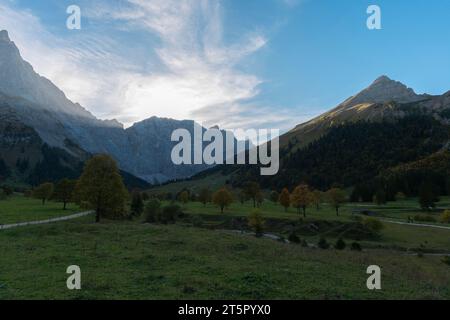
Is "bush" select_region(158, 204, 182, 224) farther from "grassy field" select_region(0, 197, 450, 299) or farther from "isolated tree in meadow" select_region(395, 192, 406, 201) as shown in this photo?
"isolated tree in meadow" select_region(395, 192, 406, 201)

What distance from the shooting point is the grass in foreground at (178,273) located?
71.1 ft

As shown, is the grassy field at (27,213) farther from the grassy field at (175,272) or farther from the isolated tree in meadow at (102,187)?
the grassy field at (175,272)

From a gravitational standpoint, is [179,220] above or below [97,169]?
below

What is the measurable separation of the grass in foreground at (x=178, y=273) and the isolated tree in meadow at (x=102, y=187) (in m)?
29.7

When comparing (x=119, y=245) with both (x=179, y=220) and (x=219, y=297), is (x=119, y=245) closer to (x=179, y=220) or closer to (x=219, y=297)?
(x=219, y=297)

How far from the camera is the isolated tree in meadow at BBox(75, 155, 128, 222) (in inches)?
2896

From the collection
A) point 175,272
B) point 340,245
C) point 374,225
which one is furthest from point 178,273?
point 374,225

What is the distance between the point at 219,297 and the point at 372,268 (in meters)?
18.6

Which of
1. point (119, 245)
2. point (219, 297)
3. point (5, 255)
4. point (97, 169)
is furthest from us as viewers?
point (97, 169)

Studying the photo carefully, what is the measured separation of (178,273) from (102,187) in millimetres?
51363

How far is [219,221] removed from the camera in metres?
116


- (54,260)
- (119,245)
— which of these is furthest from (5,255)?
(119,245)
